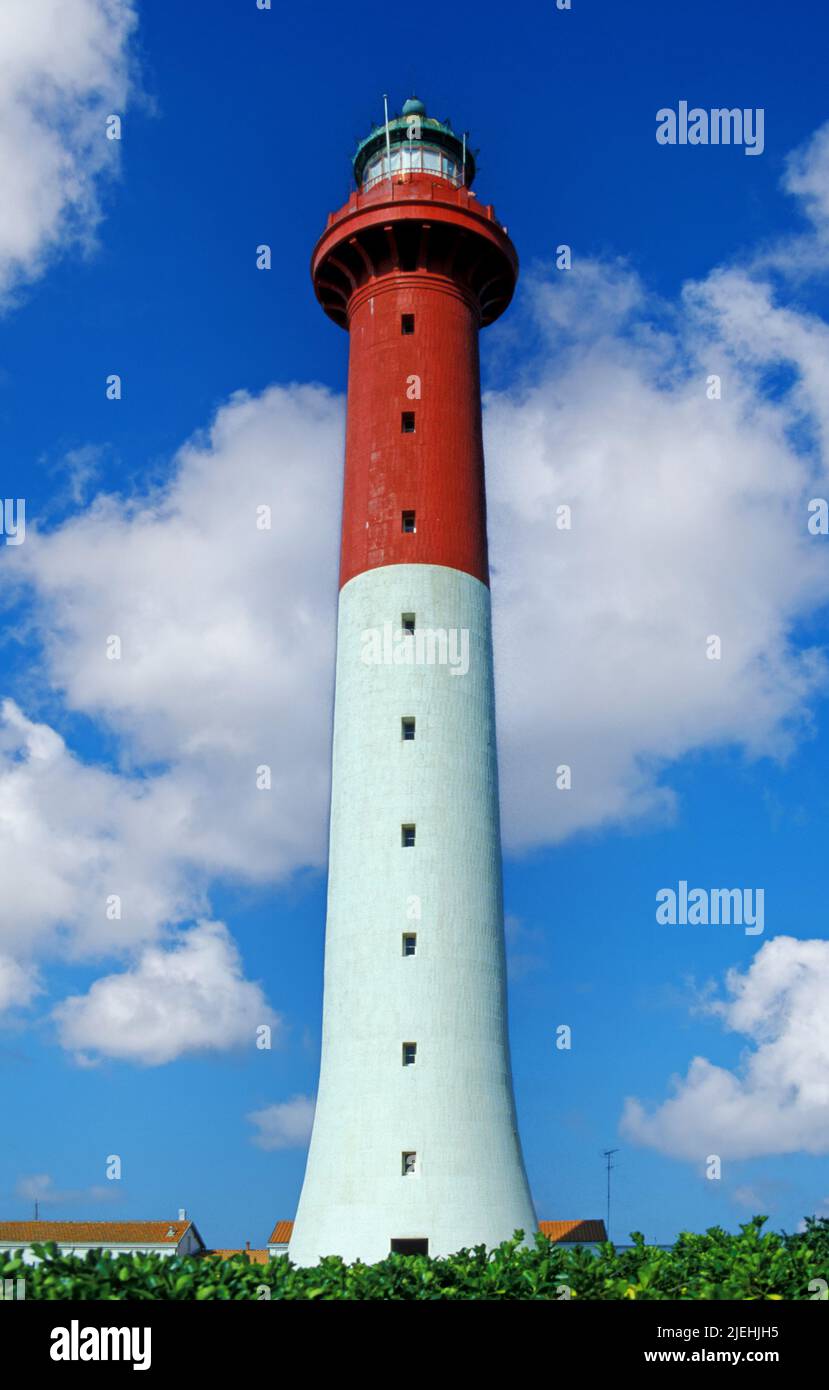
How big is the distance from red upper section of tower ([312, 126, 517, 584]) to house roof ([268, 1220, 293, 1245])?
4438 centimetres

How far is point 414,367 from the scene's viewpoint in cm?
4047

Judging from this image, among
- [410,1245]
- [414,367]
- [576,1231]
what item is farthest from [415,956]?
[576,1231]

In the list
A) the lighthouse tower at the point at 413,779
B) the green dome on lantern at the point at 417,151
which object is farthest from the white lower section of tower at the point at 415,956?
the green dome on lantern at the point at 417,151

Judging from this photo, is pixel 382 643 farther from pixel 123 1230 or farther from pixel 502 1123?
pixel 123 1230

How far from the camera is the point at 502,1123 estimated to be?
35188mm

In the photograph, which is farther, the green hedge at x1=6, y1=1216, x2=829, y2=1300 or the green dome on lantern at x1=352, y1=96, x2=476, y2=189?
the green dome on lantern at x1=352, y1=96, x2=476, y2=189

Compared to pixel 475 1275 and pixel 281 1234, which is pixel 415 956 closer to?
pixel 475 1275

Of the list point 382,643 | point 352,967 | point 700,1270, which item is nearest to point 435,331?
point 382,643

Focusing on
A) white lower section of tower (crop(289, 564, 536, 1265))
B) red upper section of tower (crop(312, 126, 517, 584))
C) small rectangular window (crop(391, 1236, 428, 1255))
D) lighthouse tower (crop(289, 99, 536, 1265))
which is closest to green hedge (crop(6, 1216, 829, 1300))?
small rectangular window (crop(391, 1236, 428, 1255))

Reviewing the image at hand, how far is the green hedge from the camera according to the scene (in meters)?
18.2

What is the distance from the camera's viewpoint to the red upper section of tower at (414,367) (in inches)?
1540

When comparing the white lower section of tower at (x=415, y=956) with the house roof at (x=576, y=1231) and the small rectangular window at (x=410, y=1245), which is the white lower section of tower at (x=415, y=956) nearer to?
the small rectangular window at (x=410, y=1245)

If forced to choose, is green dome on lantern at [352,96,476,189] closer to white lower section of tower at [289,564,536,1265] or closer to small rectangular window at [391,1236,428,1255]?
white lower section of tower at [289,564,536,1265]
